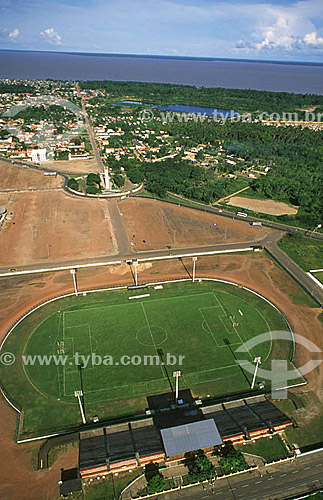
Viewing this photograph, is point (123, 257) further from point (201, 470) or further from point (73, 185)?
point (73, 185)

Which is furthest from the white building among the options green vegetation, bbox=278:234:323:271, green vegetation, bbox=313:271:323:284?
green vegetation, bbox=313:271:323:284

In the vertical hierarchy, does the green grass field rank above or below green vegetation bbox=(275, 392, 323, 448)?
above

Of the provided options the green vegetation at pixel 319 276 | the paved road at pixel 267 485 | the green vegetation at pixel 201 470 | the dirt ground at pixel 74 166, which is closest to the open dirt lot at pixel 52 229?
the dirt ground at pixel 74 166

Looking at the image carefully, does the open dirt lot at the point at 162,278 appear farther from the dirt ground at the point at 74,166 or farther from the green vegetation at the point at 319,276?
the dirt ground at the point at 74,166

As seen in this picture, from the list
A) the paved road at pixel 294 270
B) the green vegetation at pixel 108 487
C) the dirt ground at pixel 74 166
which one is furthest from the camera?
the dirt ground at pixel 74 166

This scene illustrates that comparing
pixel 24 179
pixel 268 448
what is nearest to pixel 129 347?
pixel 268 448

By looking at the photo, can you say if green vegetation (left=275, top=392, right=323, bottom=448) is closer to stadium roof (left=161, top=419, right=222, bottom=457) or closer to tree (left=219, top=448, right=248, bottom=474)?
tree (left=219, top=448, right=248, bottom=474)
